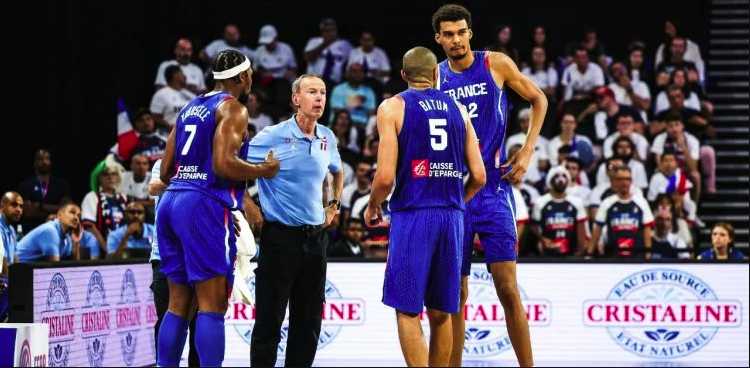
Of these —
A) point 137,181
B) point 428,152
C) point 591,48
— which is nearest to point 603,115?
point 591,48

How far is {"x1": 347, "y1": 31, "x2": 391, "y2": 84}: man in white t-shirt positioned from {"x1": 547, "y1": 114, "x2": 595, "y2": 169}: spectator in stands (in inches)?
121

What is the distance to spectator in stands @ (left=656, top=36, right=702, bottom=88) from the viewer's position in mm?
18578

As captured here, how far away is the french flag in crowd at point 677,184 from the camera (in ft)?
53.6

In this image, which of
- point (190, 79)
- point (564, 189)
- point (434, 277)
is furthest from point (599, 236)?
point (434, 277)

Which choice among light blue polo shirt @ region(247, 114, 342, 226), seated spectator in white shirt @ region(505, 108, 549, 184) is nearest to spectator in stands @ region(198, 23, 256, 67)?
seated spectator in white shirt @ region(505, 108, 549, 184)

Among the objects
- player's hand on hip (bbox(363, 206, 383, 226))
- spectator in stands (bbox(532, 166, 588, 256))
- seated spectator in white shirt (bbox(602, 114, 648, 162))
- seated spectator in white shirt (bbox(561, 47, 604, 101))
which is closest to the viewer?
player's hand on hip (bbox(363, 206, 383, 226))

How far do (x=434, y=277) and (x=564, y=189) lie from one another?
778 cm

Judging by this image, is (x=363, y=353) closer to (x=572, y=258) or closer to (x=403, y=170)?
(x=572, y=258)

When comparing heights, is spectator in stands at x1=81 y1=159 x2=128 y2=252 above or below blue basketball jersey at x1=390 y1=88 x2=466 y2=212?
below

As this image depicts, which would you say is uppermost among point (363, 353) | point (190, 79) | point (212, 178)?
point (190, 79)

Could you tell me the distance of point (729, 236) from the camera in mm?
14180

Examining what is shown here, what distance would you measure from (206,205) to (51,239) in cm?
561

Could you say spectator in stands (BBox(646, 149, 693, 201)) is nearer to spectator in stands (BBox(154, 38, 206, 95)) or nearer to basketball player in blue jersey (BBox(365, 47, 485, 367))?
spectator in stands (BBox(154, 38, 206, 95))

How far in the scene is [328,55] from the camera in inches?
749
